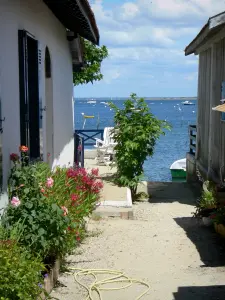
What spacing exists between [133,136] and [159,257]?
549 centimetres

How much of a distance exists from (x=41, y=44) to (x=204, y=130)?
22.7ft

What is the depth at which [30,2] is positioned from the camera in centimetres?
720

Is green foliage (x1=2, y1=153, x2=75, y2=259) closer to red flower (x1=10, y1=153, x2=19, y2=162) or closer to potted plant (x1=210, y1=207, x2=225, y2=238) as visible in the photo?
red flower (x1=10, y1=153, x2=19, y2=162)

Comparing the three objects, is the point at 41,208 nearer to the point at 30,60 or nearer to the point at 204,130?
the point at 30,60

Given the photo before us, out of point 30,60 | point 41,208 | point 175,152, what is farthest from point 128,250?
point 175,152

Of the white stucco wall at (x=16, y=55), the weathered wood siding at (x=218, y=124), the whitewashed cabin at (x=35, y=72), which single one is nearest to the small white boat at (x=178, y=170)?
the weathered wood siding at (x=218, y=124)

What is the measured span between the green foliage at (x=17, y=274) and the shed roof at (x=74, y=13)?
3518 mm

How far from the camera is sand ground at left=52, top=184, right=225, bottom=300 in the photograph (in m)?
5.76

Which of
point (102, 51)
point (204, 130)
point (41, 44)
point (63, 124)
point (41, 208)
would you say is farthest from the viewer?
point (102, 51)

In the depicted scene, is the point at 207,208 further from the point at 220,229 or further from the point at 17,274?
the point at 17,274

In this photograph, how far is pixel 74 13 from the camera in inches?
349

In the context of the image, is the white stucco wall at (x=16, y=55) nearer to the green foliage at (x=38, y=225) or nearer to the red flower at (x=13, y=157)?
the red flower at (x=13, y=157)

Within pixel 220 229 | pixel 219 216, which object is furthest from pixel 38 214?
pixel 219 216

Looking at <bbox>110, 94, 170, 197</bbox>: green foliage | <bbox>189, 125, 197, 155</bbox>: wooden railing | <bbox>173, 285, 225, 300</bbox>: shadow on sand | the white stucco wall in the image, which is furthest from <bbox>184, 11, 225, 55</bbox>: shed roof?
<bbox>173, 285, 225, 300</bbox>: shadow on sand
